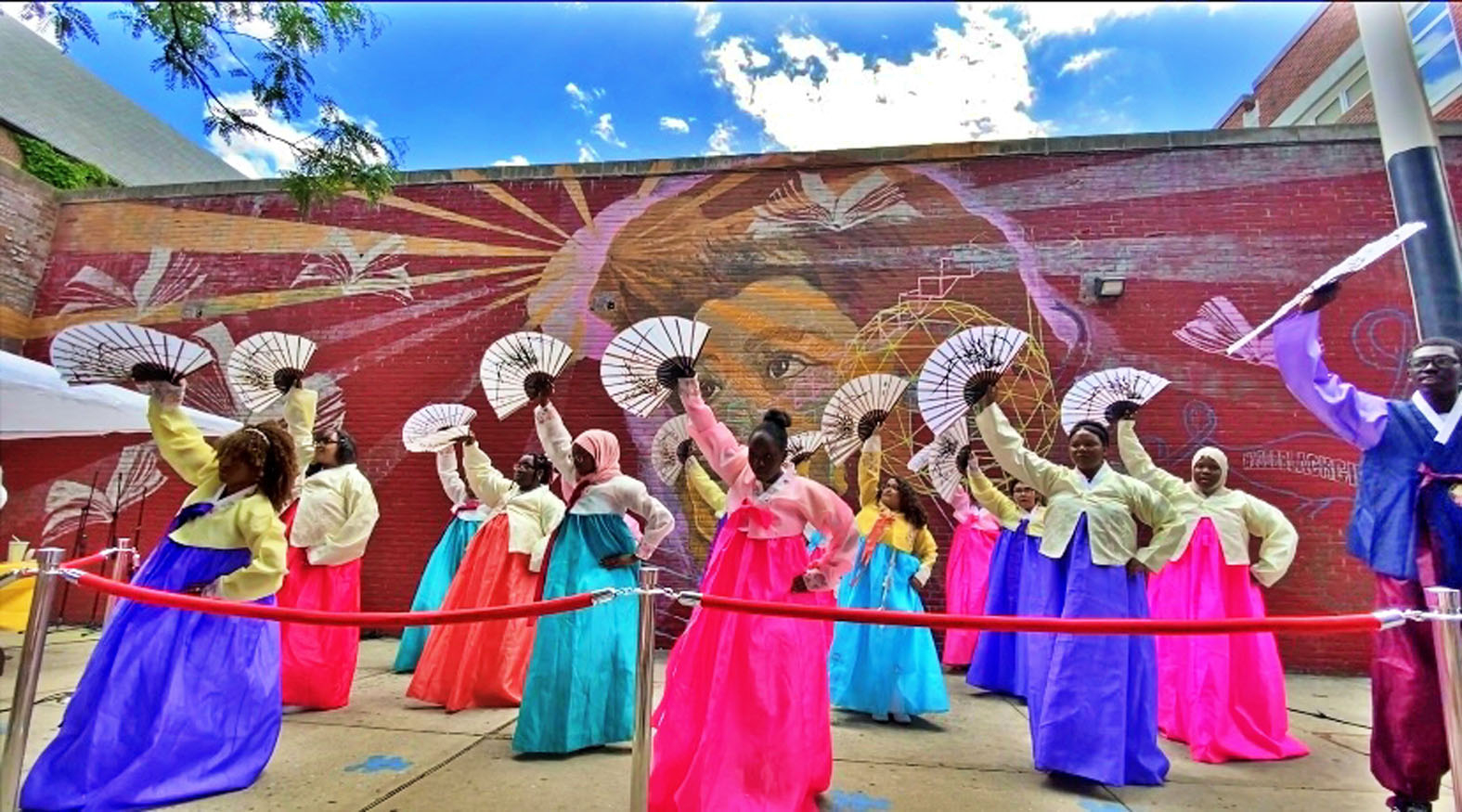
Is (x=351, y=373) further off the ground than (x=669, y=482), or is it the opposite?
(x=351, y=373)

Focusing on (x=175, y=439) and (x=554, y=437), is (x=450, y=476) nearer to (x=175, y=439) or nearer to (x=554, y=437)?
(x=554, y=437)

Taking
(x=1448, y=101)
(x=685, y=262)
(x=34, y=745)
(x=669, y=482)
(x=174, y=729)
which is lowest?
(x=34, y=745)

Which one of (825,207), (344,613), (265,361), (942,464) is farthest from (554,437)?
(825,207)

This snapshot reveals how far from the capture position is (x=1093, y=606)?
3766mm

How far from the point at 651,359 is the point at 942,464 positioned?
417 cm

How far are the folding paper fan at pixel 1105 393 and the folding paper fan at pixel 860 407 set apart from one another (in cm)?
122

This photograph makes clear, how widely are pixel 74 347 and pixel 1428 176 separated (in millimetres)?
10207

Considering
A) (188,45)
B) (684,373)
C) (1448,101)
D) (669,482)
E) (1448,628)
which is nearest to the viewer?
(1448,628)

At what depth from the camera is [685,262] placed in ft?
27.8

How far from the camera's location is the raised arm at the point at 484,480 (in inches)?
245

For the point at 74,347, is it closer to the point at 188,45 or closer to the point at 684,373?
the point at 188,45

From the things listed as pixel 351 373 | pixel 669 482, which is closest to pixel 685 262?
pixel 669 482

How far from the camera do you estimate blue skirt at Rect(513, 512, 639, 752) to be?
387 centimetres

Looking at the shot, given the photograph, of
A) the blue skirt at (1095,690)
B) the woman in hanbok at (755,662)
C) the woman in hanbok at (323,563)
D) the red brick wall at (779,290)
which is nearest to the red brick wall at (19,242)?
the red brick wall at (779,290)
